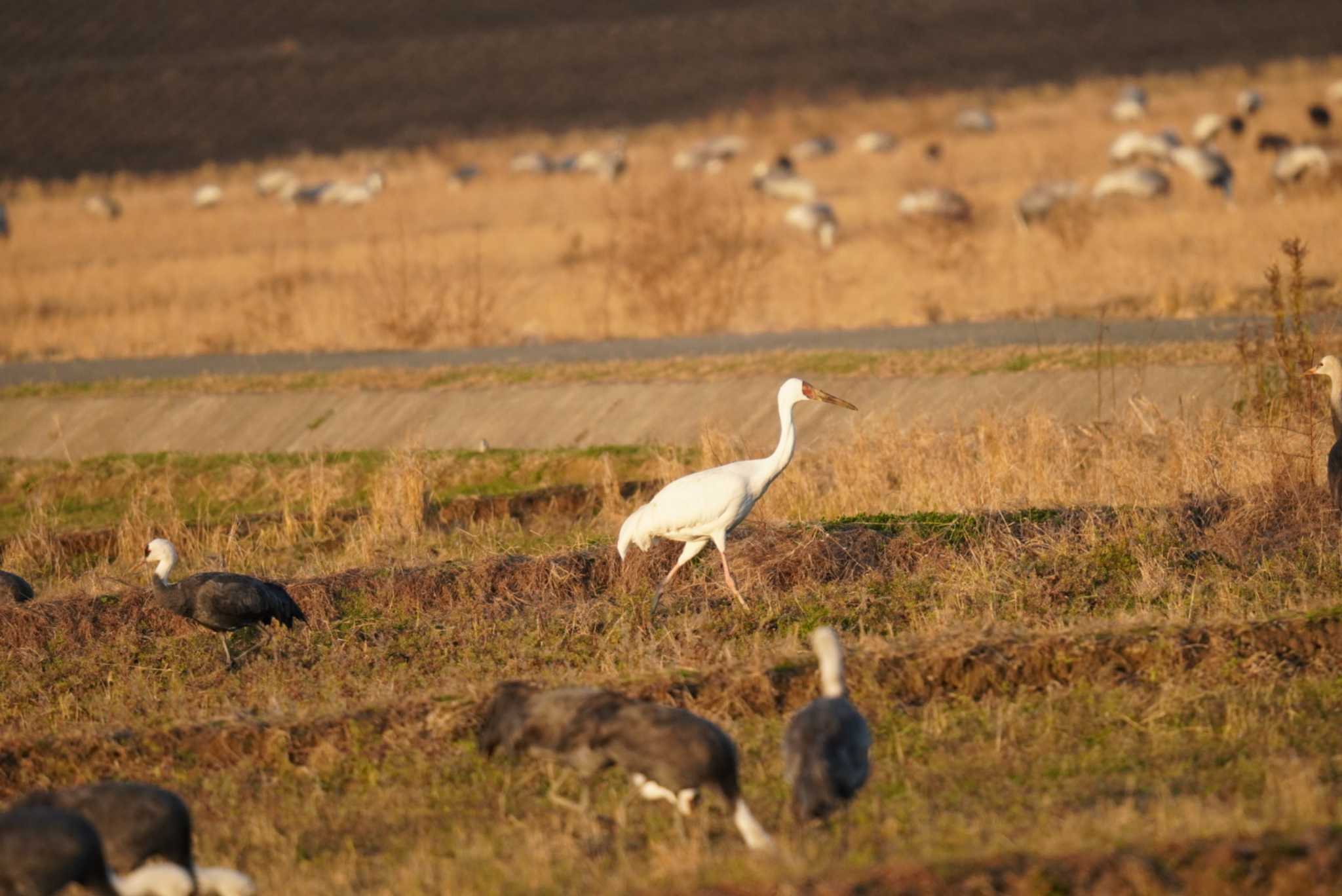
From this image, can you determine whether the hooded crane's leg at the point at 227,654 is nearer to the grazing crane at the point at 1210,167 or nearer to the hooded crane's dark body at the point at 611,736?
the hooded crane's dark body at the point at 611,736

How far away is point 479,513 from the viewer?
1748 centimetres

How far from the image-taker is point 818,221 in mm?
35938

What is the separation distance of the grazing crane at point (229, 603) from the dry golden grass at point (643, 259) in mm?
14801

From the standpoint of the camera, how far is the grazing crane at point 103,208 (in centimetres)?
5628

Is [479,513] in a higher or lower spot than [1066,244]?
lower

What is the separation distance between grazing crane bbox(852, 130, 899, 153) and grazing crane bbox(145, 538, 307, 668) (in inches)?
1760

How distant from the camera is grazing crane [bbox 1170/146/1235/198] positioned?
35.6 meters

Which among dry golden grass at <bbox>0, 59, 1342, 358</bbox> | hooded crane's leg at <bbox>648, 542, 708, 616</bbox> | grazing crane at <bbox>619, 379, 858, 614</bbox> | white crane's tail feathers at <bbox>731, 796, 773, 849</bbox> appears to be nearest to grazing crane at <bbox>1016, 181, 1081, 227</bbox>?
dry golden grass at <bbox>0, 59, 1342, 358</bbox>

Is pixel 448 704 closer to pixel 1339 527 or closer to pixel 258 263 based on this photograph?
pixel 1339 527

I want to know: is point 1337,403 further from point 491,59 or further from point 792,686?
point 491,59

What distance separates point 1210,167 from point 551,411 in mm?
18742

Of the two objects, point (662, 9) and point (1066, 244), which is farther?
point (662, 9)

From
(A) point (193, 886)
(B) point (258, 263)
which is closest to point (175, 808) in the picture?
(A) point (193, 886)

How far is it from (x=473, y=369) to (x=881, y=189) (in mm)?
23679
